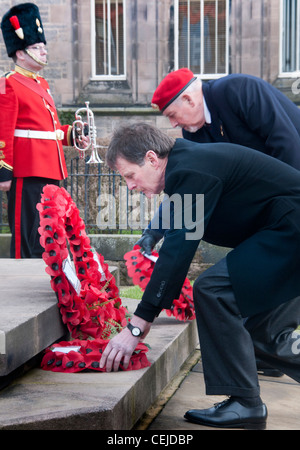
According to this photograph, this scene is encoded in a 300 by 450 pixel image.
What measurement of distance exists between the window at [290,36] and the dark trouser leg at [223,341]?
12359 mm

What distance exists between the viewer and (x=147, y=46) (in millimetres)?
14578

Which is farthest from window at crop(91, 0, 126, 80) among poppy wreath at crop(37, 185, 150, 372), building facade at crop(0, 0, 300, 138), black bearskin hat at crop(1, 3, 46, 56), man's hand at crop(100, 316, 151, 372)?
man's hand at crop(100, 316, 151, 372)

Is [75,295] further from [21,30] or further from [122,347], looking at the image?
[21,30]

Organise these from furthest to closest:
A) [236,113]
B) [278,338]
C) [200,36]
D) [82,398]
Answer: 1. [200,36]
2. [236,113]
3. [278,338]
4. [82,398]

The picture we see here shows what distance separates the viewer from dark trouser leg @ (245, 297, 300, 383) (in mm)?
2996

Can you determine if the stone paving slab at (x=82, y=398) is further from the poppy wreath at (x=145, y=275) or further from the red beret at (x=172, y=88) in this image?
the red beret at (x=172, y=88)

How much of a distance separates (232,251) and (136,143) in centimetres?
55

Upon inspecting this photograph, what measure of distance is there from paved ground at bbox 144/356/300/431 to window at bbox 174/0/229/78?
39.2ft

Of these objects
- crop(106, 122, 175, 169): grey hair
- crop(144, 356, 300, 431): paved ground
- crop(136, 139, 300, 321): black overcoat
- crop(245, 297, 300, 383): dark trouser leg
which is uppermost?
crop(106, 122, 175, 169): grey hair

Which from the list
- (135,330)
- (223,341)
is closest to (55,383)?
(135,330)

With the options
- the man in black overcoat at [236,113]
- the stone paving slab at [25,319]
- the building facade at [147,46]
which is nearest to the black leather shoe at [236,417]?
the stone paving slab at [25,319]

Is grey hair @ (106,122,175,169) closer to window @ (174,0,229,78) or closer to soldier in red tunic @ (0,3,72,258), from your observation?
soldier in red tunic @ (0,3,72,258)

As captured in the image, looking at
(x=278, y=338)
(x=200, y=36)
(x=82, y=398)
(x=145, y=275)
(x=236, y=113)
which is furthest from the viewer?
(x=200, y=36)
